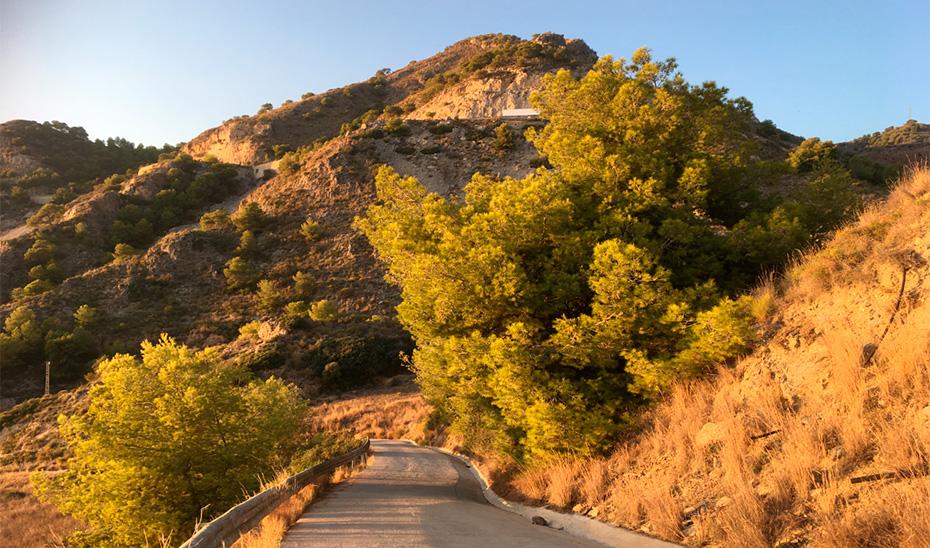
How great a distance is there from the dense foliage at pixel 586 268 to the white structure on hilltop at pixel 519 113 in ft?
197

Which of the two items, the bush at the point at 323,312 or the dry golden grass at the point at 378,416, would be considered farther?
the bush at the point at 323,312

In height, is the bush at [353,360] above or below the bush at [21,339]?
below

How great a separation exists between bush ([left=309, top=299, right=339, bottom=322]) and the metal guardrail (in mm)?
36051

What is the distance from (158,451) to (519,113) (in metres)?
69.6

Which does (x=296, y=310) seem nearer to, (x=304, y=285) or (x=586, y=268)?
(x=304, y=285)

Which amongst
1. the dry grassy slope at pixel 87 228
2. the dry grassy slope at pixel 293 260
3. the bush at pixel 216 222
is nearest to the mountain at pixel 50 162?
the dry grassy slope at pixel 87 228

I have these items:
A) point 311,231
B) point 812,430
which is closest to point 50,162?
point 311,231

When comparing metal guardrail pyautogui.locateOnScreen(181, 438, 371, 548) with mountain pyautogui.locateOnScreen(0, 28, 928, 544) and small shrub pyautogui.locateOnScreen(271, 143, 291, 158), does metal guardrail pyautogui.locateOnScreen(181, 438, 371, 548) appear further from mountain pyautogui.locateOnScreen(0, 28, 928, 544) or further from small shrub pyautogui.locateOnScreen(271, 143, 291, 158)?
small shrub pyautogui.locateOnScreen(271, 143, 291, 158)

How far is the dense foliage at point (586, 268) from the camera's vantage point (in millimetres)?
9695

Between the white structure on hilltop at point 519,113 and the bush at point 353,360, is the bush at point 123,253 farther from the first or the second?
the white structure on hilltop at point 519,113

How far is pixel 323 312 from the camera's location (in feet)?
152

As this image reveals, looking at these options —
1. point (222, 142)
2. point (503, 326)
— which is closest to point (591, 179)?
point (503, 326)

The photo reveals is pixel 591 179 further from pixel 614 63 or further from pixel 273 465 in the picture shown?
pixel 273 465

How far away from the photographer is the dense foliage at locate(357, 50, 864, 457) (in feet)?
31.8
